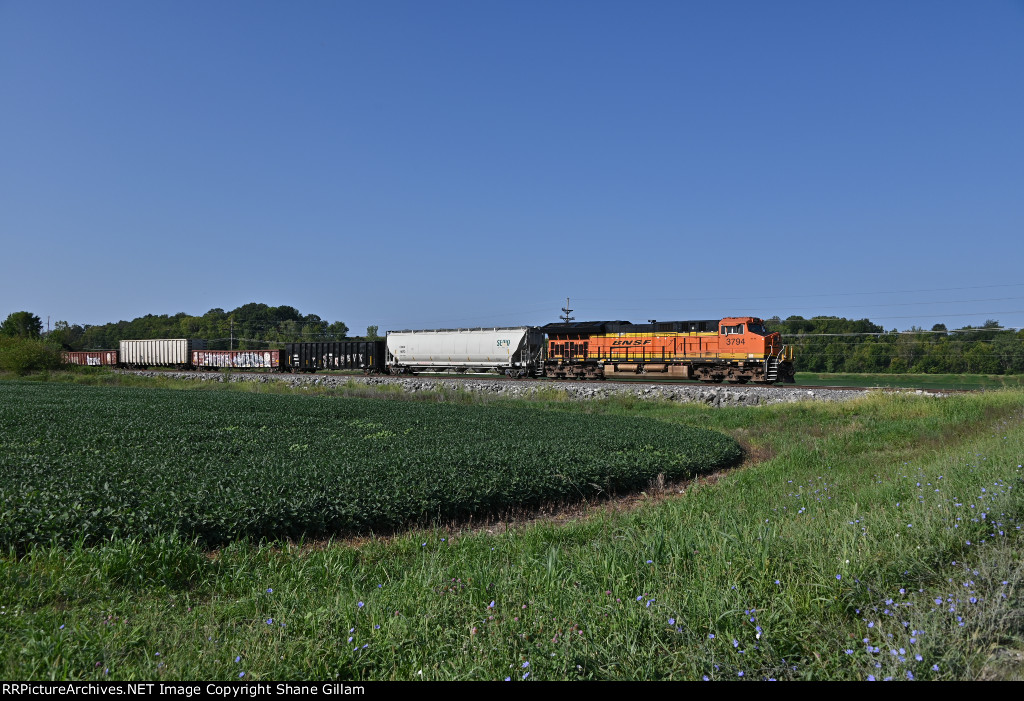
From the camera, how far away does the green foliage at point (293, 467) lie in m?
7.72

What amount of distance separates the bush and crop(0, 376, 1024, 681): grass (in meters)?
53.5

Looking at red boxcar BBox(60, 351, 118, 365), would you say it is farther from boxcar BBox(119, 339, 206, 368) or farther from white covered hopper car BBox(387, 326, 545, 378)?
white covered hopper car BBox(387, 326, 545, 378)

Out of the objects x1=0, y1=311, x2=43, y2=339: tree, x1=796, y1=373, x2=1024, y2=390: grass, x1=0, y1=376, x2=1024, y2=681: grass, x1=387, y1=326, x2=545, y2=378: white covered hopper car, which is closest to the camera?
x1=0, y1=376, x2=1024, y2=681: grass

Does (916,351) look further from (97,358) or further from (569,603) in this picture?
(97,358)

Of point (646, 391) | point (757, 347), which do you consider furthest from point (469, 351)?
point (757, 347)

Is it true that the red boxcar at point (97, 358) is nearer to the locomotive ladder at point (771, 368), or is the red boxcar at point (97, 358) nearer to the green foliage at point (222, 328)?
the green foliage at point (222, 328)

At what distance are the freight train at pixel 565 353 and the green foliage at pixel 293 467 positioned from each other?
1590 centimetres

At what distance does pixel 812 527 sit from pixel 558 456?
703cm

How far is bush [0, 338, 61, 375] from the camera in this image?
48125mm

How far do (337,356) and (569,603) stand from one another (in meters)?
52.3

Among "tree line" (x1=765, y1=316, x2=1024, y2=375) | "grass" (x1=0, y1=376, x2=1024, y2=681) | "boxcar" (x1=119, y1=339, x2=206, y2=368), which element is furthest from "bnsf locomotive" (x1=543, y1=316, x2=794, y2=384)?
"boxcar" (x1=119, y1=339, x2=206, y2=368)

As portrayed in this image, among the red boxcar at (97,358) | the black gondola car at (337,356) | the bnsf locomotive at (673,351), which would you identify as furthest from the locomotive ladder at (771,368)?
the red boxcar at (97,358)
